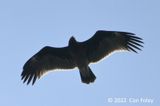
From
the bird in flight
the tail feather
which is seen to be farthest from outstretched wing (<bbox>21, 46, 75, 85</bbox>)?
the tail feather

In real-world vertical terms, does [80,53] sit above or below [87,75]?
above

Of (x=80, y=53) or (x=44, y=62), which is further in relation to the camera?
(x=44, y=62)

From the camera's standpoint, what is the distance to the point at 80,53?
851 inches

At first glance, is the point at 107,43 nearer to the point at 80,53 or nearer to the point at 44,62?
the point at 80,53

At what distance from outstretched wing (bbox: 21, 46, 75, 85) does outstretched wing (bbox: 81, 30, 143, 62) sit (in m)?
0.84

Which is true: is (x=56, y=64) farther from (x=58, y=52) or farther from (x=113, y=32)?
(x=113, y=32)

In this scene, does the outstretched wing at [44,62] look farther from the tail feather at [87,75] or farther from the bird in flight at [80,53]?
the tail feather at [87,75]

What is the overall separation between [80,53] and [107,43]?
1.06 meters

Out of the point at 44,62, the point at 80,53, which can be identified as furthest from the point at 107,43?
the point at 44,62

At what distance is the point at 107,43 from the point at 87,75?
1.56 metres

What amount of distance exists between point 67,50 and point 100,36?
1.29 meters

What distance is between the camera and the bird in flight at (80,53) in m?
21.6

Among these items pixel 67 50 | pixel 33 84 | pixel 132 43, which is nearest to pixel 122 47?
pixel 132 43

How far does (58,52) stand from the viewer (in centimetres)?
2225
